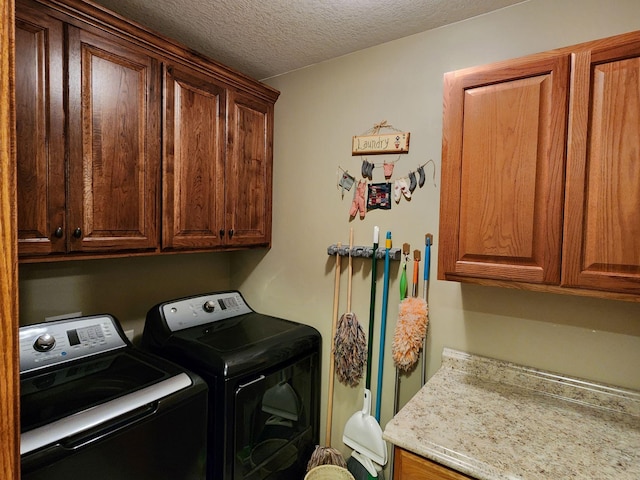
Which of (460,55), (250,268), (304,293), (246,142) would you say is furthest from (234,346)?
(460,55)

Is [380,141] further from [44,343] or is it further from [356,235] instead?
[44,343]

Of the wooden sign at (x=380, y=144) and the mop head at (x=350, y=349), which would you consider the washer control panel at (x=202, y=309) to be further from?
the wooden sign at (x=380, y=144)

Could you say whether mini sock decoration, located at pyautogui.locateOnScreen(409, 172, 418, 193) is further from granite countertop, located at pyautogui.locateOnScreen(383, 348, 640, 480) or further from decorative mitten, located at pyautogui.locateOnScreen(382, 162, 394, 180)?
granite countertop, located at pyautogui.locateOnScreen(383, 348, 640, 480)

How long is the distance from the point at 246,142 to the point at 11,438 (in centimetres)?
171

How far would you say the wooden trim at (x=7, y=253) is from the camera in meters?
0.53

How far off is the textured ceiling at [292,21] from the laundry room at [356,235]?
0.09ft

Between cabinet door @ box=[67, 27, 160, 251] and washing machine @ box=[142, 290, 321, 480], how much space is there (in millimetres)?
505

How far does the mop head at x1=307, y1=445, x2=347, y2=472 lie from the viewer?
6.00ft

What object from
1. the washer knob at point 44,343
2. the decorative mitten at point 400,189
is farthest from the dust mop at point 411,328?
the washer knob at point 44,343

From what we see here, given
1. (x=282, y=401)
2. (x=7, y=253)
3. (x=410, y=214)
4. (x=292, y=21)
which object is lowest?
(x=282, y=401)

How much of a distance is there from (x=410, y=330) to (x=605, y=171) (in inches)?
38.6

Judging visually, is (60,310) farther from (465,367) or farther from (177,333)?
(465,367)

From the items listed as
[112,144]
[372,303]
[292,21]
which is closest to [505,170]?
[372,303]

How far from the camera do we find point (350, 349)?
1.87m
